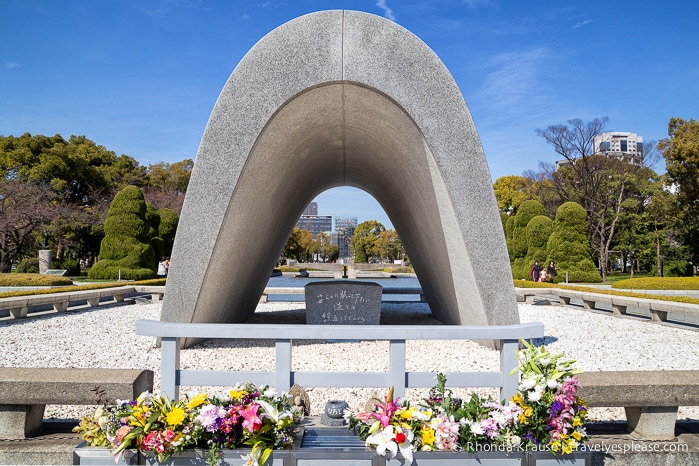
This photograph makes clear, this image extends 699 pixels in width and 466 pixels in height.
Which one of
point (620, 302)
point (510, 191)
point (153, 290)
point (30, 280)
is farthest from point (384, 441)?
point (510, 191)

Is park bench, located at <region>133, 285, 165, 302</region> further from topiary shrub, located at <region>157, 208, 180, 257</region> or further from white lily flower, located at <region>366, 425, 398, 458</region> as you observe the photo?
white lily flower, located at <region>366, 425, 398, 458</region>

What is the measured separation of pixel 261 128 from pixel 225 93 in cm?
57

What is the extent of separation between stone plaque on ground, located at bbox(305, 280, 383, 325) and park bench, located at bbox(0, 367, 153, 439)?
4983mm

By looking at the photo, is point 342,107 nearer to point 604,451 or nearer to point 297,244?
point 604,451

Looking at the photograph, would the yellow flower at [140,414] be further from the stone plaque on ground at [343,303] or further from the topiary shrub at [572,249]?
the topiary shrub at [572,249]

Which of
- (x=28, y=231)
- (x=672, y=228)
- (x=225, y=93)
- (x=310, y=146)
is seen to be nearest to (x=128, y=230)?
(x=28, y=231)


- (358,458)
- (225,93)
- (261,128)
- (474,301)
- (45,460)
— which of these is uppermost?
(225,93)

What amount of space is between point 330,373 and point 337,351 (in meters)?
4.16

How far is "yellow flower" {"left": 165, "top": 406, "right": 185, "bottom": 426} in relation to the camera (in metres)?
2.62

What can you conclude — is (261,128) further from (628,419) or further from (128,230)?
(128,230)

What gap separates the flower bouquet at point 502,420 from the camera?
2629mm

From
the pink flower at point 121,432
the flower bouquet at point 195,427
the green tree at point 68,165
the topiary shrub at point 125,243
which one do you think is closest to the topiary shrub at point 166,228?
the topiary shrub at point 125,243

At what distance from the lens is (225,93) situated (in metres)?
5.62

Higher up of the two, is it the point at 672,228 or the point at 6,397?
the point at 672,228
